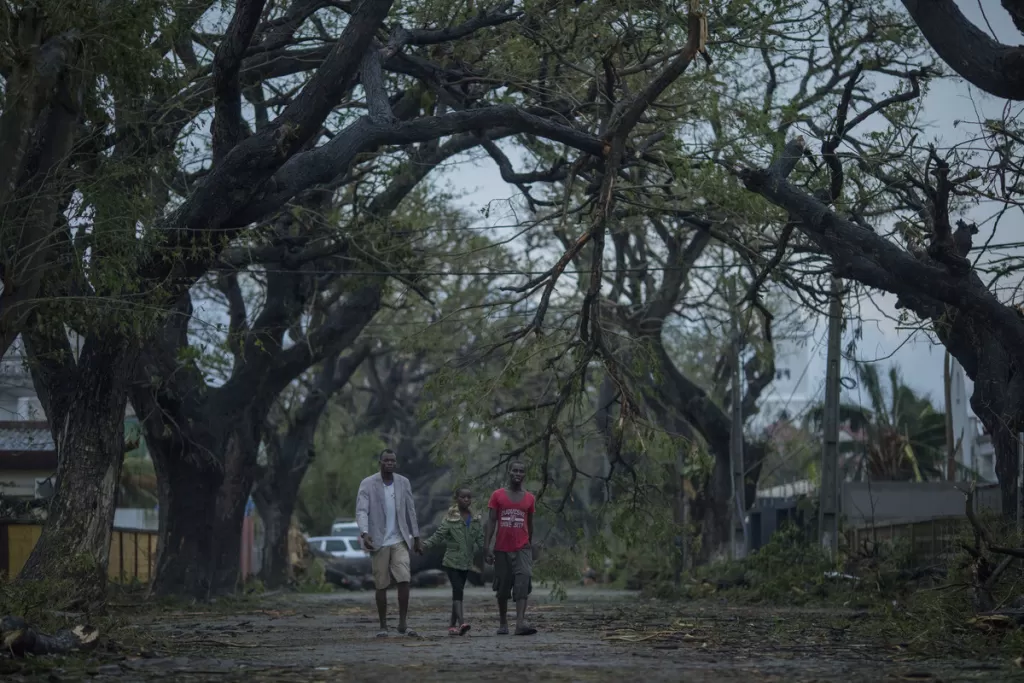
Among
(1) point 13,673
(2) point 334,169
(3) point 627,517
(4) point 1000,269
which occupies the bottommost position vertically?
(1) point 13,673

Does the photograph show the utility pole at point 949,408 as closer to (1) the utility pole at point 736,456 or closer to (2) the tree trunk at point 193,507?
(1) the utility pole at point 736,456

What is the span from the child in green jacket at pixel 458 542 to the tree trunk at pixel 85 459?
4140mm

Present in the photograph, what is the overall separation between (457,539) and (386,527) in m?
0.96

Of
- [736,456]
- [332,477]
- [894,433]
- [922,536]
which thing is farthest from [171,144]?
[332,477]

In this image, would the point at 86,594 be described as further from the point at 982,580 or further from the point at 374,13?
the point at 982,580

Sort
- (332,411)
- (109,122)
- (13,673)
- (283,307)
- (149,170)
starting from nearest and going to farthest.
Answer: (13,673) < (109,122) < (149,170) < (283,307) < (332,411)

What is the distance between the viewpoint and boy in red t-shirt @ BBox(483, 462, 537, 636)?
15.0 m

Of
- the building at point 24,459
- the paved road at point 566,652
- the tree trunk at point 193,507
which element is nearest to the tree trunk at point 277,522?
the tree trunk at point 193,507

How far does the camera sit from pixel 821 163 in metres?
19.1

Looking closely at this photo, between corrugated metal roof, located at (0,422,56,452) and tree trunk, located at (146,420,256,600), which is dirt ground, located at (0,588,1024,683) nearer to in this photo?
corrugated metal roof, located at (0,422,56,452)

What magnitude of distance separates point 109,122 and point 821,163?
9.18 metres

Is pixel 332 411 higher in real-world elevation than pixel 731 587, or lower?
higher

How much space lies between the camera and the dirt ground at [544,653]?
10.3 m

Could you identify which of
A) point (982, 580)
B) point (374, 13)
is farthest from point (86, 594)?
point (982, 580)
